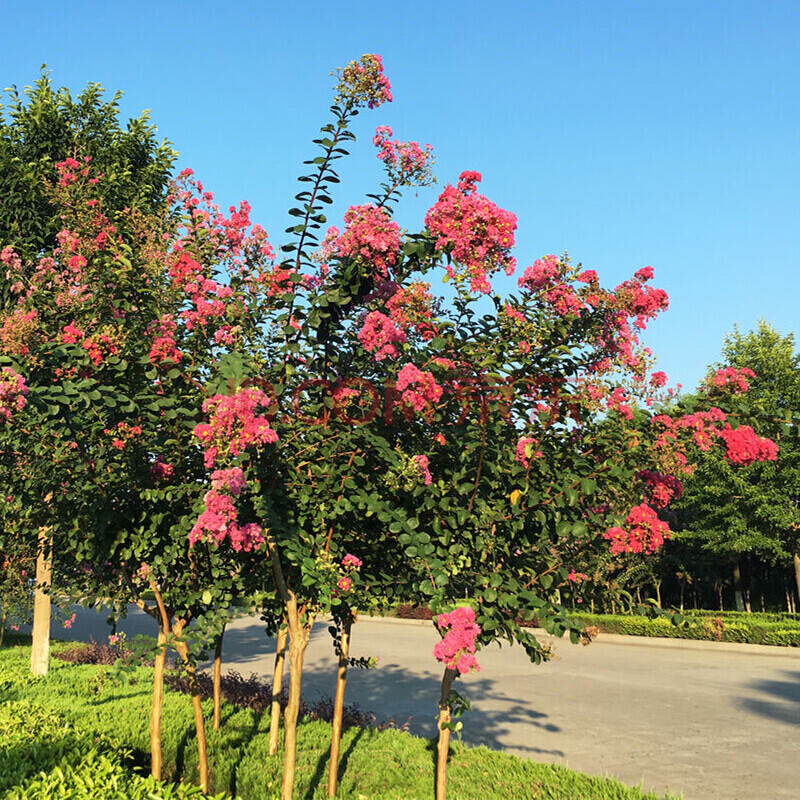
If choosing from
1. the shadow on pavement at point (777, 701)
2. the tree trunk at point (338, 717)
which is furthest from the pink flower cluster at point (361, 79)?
the shadow on pavement at point (777, 701)

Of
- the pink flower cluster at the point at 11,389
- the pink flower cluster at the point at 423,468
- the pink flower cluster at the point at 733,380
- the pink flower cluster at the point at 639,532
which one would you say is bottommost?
the pink flower cluster at the point at 639,532

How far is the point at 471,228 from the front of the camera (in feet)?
12.9

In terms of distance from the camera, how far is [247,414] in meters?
3.39

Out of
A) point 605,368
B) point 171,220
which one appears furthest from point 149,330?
point 605,368

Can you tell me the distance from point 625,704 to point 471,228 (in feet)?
37.6

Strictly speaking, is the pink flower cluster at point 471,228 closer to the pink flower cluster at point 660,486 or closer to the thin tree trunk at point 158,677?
the pink flower cluster at point 660,486

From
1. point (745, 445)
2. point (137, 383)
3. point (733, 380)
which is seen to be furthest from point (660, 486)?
point (137, 383)

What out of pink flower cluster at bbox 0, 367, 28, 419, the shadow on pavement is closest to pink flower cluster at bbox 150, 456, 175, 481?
pink flower cluster at bbox 0, 367, 28, 419

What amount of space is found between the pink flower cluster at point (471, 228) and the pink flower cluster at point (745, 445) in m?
1.67

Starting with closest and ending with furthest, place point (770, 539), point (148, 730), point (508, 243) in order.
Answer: point (508, 243) < point (148, 730) < point (770, 539)

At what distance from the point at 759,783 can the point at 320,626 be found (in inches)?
1068

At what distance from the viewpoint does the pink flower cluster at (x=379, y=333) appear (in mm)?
3873

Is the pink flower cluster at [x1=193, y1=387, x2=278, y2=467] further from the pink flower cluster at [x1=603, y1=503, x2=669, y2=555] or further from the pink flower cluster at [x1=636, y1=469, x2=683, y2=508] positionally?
the pink flower cluster at [x1=636, y1=469, x2=683, y2=508]

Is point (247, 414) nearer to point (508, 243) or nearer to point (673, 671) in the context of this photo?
point (508, 243)
